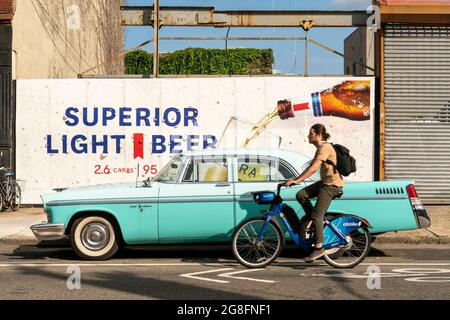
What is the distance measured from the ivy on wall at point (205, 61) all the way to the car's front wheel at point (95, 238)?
30.1 m

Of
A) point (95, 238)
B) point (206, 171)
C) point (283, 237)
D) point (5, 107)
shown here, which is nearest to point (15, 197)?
point (5, 107)

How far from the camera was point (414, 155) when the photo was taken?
554 inches

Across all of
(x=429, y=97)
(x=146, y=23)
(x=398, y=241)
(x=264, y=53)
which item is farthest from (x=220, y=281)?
(x=264, y=53)

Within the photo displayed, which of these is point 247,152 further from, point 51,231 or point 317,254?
point 51,231

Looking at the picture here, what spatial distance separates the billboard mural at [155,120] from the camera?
14133 millimetres

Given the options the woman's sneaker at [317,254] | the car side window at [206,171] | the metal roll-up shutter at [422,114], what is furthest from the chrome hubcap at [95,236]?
the metal roll-up shutter at [422,114]

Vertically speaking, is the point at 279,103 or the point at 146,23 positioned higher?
the point at 146,23

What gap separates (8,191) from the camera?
538 inches

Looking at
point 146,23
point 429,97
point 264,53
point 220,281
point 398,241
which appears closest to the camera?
point 220,281

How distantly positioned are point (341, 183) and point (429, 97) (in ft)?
22.4

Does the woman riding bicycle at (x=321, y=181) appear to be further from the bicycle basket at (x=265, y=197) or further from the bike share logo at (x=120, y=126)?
the bike share logo at (x=120, y=126)

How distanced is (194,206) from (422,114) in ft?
23.9

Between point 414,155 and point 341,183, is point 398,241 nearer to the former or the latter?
point 341,183

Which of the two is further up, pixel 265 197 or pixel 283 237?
pixel 265 197
